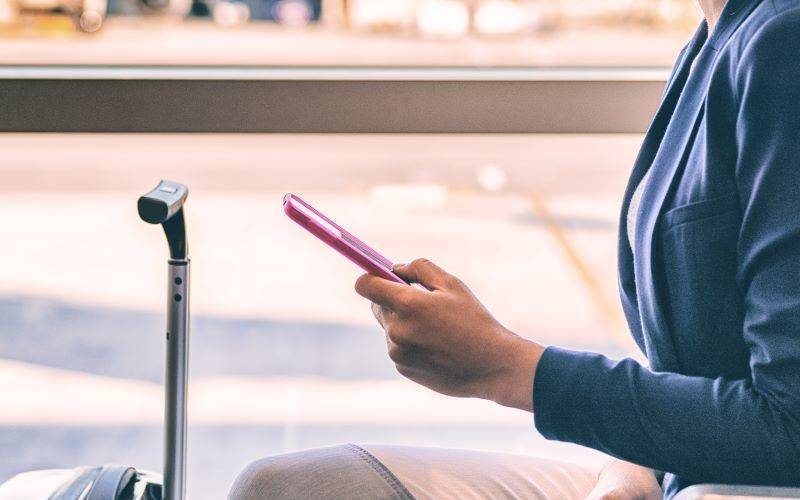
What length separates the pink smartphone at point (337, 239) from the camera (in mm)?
824

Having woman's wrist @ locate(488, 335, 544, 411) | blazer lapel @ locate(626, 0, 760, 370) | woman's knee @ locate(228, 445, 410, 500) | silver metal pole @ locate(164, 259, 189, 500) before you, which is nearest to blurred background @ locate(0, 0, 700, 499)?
blazer lapel @ locate(626, 0, 760, 370)

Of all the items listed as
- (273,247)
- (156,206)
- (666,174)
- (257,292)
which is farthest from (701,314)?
(273,247)

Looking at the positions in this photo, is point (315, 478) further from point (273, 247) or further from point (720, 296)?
point (273, 247)

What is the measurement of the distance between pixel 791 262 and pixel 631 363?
0.50 feet

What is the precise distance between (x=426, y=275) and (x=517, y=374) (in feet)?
0.39

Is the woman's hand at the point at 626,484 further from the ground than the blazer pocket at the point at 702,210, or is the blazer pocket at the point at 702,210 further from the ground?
the blazer pocket at the point at 702,210

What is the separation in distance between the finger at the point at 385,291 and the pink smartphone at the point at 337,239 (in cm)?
2

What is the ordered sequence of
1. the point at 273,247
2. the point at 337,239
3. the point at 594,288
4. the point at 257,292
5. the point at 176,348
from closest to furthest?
the point at 337,239 < the point at 176,348 < the point at 257,292 < the point at 594,288 < the point at 273,247

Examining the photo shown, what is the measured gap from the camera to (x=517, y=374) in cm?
77

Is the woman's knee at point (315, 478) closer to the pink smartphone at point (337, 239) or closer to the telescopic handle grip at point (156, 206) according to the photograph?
the pink smartphone at point (337, 239)

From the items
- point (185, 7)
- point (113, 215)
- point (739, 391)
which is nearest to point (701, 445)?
point (739, 391)

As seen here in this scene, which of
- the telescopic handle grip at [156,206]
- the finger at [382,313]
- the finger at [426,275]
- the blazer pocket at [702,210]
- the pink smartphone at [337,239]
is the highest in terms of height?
the blazer pocket at [702,210]

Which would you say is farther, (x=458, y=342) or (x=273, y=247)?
(x=273, y=247)

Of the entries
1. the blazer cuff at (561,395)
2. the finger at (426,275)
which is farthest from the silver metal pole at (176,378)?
the blazer cuff at (561,395)
